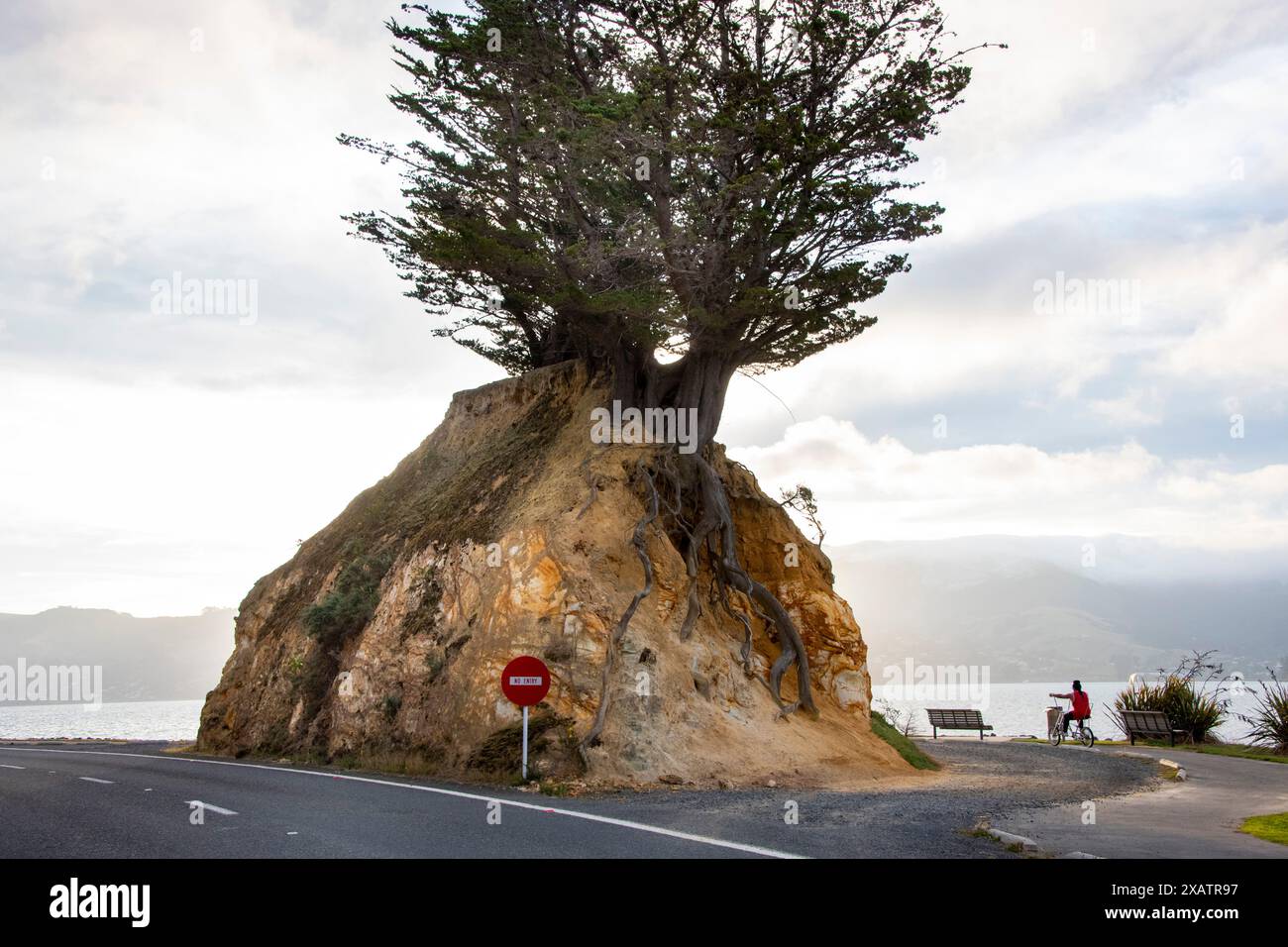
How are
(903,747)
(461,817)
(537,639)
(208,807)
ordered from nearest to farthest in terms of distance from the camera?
(461,817) < (208,807) < (537,639) < (903,747)

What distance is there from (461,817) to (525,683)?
4647 mm

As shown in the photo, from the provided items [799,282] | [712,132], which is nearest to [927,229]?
[799,282]

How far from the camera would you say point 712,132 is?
18.9 metres

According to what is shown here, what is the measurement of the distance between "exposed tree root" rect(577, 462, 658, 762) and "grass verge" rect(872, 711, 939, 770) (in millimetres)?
6967

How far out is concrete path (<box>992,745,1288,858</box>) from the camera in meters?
8.72

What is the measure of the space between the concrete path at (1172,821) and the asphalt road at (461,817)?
22.3 inches

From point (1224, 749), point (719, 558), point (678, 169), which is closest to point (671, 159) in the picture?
Answer: point (678, 169)

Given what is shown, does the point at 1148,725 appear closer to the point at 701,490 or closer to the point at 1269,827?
the point at 701,490

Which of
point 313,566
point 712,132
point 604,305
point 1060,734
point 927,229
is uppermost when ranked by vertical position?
point 712,132

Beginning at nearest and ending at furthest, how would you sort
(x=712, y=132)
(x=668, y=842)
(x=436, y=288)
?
(x=668, y=842)
(x=712, y=132)
(x=436, y=288)

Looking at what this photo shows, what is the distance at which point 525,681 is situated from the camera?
48.8 feet

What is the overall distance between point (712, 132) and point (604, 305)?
4068 mm

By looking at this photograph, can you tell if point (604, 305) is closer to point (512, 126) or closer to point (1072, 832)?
point (512, 126)
